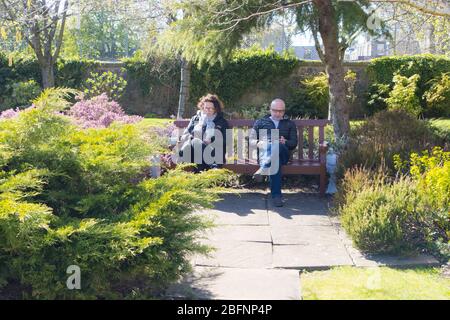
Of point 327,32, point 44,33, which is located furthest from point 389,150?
point 44,33

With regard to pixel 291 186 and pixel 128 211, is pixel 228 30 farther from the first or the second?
pixel 128 211

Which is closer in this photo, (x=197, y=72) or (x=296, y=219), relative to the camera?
(x=296, y=219)

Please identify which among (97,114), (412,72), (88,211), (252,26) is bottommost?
(88,211)

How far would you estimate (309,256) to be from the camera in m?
4.91

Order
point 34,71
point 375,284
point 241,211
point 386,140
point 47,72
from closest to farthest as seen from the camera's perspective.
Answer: point 375,284, point 241,211, point 386,140, point 47,72, point 34,71

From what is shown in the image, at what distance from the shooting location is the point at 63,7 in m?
11.7

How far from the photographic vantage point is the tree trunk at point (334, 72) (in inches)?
348

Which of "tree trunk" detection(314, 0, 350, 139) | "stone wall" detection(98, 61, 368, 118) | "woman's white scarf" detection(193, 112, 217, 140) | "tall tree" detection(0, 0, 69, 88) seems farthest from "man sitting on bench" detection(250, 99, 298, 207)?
"stone wall" detection(98, 61, 368, 118)

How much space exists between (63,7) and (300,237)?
8.42 m

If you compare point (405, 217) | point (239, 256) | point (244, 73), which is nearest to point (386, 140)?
point (405, 217)

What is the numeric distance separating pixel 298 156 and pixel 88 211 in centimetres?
411

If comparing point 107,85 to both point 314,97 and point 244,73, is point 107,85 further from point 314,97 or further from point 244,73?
point 314,97

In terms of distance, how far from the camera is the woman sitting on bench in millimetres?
7332

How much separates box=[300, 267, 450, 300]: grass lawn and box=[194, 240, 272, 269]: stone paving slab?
1.47 feet
